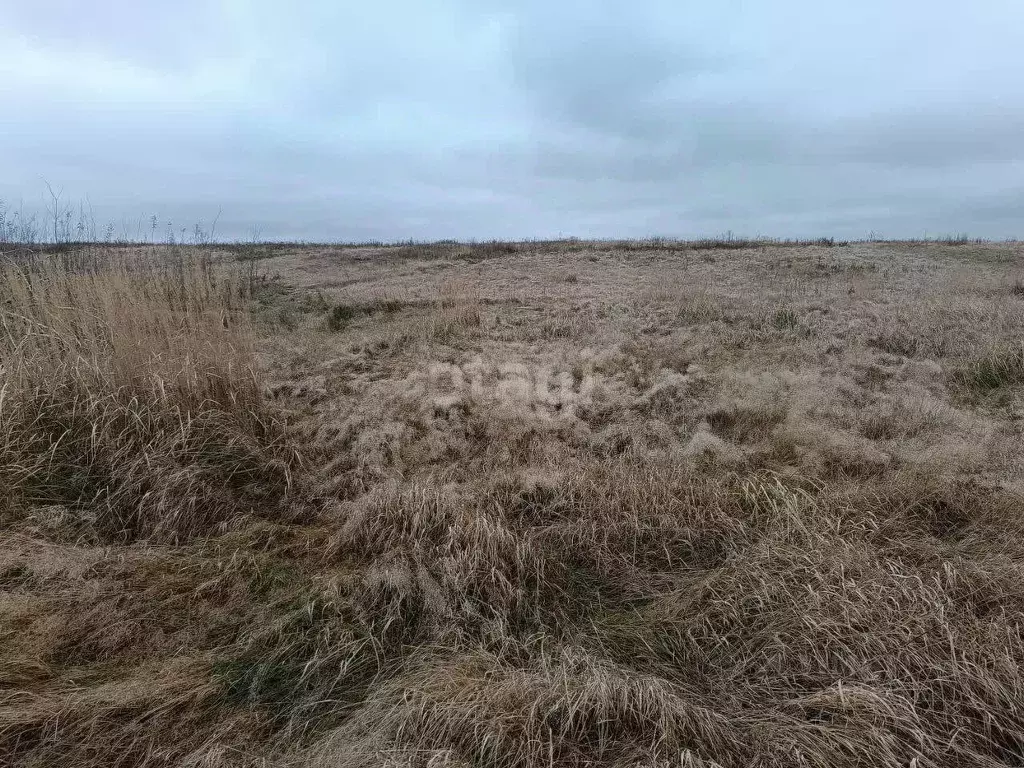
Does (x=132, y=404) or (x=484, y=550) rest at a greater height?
(x=132, y=404)

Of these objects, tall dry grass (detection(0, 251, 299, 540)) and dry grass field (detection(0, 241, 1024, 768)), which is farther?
tall dry grass (detection(0, 251, 299, 540))

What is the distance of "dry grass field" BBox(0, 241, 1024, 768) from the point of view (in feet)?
6.70

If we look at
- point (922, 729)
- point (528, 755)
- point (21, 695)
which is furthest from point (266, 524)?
point (922, 729)

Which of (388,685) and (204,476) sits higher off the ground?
(204,476)

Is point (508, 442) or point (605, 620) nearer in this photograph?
point (605, 620)

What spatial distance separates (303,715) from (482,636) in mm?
726

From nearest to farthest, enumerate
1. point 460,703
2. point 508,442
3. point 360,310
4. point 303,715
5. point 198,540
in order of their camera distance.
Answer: point 460,703
point 303,715
point 198,540
point 508,442
point 360,310

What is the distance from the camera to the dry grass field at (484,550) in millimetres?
2043

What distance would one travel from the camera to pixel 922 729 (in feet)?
6.48

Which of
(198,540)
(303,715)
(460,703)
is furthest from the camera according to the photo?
(198,540)

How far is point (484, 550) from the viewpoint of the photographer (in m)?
3.00

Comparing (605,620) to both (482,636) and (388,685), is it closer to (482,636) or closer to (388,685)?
(482,636)

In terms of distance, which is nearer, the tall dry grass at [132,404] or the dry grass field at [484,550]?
the dry grass field at [484,550]

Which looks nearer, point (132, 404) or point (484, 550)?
point (484, 550)
